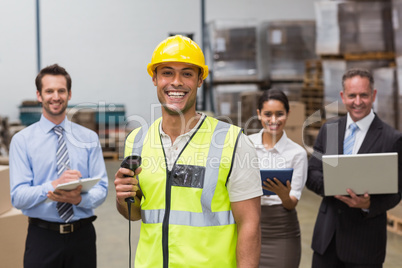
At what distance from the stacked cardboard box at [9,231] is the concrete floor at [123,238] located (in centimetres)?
129

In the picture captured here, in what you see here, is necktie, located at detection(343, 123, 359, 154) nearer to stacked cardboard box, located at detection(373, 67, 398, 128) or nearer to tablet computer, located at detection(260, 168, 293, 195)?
tablet computer, located at detection(260, 168, 293, 195)

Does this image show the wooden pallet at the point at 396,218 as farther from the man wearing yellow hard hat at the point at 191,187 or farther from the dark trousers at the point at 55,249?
the man wearing yellow hard hat at the point at 191,187

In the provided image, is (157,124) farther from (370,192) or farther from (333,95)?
(333,95)

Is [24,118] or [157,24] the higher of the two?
[157,24]

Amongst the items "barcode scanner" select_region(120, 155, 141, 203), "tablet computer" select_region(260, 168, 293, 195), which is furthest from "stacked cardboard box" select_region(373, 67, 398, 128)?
"barcode scanner" select_region(120, 155, 141, 203)

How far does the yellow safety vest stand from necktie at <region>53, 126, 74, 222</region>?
119 centimetres

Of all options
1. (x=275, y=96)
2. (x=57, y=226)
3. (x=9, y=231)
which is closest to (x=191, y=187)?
(x=57, y=226)

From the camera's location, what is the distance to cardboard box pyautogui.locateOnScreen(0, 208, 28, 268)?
12.3 feet

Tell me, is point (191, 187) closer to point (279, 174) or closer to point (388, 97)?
point (279, 174)

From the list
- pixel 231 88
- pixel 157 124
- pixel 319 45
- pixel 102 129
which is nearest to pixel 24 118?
pixel 102 129

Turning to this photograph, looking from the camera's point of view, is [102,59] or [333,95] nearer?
[333,95]

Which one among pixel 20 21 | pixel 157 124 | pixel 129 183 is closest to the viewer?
pixel 129 183

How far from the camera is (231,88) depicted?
34.3 feet

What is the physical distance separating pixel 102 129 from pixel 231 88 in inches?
125
